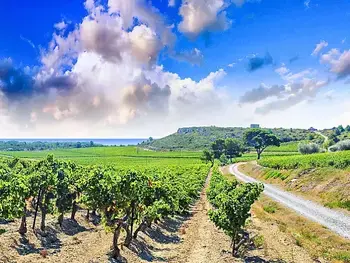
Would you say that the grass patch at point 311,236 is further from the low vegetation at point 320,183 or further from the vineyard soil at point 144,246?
the low vegetation at point 320,183

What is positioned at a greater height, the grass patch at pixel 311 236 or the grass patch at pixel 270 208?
the grass patch at pixel 311 236

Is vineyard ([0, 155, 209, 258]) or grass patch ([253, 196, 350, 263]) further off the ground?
vineyard ([0, 155, 209, 258])

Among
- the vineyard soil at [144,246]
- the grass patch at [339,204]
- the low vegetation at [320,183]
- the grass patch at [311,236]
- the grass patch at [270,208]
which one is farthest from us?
→ the low vegetation at [320,183]

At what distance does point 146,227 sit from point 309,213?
2804 centimetres

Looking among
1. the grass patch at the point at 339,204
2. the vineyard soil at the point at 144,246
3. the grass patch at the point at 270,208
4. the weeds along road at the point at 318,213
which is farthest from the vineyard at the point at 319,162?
the vineyard soil at the point at 144,246

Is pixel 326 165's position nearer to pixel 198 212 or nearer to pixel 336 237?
pixel 198 212

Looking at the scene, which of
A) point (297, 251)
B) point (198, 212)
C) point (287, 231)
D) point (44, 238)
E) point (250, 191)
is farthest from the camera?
point (198, 212)

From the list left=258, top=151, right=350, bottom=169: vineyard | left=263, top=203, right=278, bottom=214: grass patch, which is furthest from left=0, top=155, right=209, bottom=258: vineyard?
left=258, top=151, right=350, bottom=169: vineyard

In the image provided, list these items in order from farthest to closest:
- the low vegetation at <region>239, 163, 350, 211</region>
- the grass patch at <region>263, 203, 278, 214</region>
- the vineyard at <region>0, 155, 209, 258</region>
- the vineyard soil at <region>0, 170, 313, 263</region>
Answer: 1. the low vegetation at <region>239, 163, 350, 211</region>
2. the grass patch at <region>263, 203, 278, 214</region>
3. the vineyard soil at <region>0, 170, 313, 263</region>
4. the vineyard at <region>0, 155, 209, 258</region>

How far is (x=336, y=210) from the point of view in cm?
5522

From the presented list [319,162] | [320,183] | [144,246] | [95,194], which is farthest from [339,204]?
[95,194]

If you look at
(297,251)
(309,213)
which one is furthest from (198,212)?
(297,251)

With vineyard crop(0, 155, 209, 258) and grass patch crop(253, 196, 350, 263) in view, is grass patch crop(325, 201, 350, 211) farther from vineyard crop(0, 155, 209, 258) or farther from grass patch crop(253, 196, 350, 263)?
vineyard crop(0, 155, 209, 258)

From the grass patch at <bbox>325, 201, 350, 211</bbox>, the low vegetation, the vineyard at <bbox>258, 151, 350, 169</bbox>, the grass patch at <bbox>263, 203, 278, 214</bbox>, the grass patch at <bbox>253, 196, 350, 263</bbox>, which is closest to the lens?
the grass patch at <bbox>253, 196, 350, 263</bbox>
